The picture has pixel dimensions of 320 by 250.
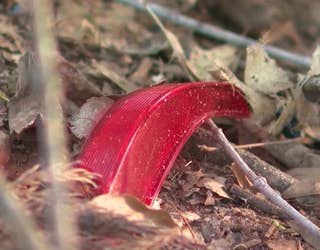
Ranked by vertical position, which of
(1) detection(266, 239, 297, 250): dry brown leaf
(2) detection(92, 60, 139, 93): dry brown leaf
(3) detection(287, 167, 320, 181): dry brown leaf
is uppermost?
(2) detection(92, 60, 139, 93): dry brown leaf

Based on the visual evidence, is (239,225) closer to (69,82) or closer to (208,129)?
(208,129)

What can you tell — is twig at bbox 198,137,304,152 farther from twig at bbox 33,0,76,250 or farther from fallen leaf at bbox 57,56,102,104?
twig at bbox 33,0,76,250

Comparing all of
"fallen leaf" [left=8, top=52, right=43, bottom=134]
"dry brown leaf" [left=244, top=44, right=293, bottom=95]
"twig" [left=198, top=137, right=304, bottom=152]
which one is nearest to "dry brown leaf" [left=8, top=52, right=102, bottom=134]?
"fallen leaf" [left=8, top=52, right=43, bottom=134]

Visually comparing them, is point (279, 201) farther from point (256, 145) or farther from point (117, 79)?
point (117, 79)

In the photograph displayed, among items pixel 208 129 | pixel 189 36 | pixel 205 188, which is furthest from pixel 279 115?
pixel 189 36

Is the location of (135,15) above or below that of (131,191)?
above

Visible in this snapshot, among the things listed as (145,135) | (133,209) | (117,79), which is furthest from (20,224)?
(117,79)
